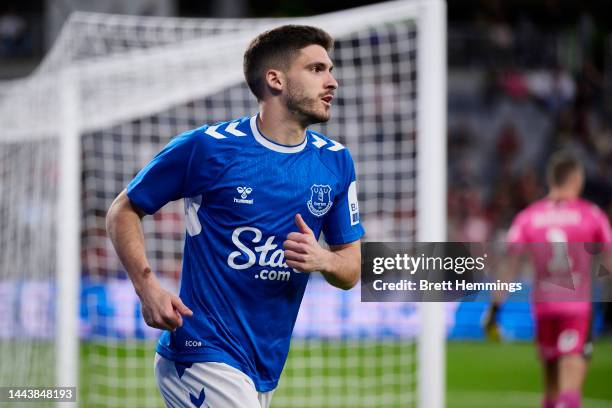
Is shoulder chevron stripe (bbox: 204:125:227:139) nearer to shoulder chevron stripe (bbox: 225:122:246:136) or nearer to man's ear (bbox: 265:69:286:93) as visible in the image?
shoulder chevron stripe (bbox: 225:122:246:136)

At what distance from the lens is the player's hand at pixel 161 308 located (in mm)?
3555

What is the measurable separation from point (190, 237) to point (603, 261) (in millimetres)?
2282

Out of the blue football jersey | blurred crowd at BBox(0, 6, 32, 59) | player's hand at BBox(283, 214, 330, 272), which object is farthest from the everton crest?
blurred crowd at BBox(0, 6, 32, 59)

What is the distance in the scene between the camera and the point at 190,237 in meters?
3.94

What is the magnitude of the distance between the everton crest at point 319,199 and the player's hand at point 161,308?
2.07 feet

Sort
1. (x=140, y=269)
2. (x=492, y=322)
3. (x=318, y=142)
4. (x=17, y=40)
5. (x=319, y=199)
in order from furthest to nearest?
1. (x=17, y=40)
2. (x=492, y=322)
3. (x=318, y=142)
4. (x=319, y=199)
5. (x=140, y=269)

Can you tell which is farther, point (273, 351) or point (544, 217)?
point (544, 217)

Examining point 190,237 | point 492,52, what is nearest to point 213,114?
point 190,237

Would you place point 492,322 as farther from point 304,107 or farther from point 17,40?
point 17,40

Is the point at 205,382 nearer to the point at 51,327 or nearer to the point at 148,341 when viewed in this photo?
the point at 51,327

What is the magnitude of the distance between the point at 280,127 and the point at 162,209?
232 inches

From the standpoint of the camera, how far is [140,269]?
3680mm

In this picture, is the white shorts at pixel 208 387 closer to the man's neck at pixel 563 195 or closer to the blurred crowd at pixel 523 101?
the man's neck at pixel 563 195

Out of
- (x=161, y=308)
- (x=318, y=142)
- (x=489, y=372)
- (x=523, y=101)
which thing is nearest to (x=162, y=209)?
(x=489, y=372)
